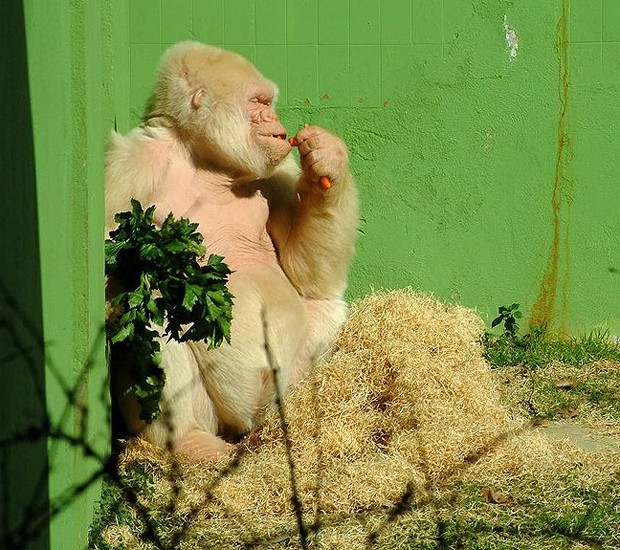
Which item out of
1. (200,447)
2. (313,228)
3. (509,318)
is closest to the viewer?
(200,447)

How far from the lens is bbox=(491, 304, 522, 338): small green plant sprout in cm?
708

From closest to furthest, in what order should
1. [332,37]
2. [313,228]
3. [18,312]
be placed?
[18,312] < [313,228] < [332,37]

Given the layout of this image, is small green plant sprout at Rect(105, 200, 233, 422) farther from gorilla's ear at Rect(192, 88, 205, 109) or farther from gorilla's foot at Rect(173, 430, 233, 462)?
gorilla's ear at Rect(192, 88, 205, 109)

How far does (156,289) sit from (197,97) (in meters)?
1.40

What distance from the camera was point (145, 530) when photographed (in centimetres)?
439

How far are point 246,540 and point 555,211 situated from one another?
11.7ft

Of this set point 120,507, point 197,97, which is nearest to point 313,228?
point 197,97

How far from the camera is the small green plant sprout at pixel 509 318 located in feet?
23.2

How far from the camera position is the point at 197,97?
5.73 metres

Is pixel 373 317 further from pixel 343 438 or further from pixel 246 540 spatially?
pixel 246 540

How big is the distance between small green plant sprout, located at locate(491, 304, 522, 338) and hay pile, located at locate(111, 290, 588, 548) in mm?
783

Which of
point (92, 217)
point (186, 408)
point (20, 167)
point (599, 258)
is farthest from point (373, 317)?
point (20, 167)

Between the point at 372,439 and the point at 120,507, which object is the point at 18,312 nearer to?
the point at 120,507

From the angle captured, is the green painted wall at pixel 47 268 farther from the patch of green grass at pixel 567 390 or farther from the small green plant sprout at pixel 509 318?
the small green plant sprout at pixel 509 318
